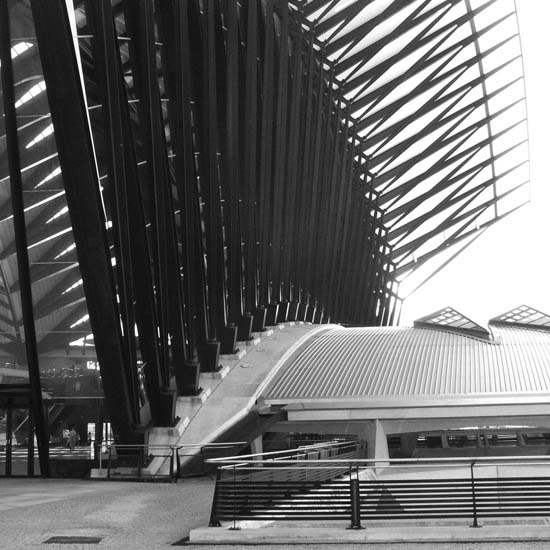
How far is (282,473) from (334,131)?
31.8m

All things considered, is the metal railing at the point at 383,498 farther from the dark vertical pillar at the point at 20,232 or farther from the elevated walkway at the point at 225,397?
the dark vertical pillar at the point at 20,232

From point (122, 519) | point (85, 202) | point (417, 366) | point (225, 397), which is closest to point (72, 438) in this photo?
point (225, 397)

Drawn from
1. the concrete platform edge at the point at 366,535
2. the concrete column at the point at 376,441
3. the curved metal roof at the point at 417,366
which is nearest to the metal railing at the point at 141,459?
the concrete column at the point at 376,441

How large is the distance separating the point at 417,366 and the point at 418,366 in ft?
0.11

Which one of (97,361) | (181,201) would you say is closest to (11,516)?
(97,361)

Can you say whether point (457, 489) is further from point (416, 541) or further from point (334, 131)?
point (334, 131)

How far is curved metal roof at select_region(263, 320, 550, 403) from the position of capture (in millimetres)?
27547

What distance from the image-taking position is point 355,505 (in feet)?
40.4

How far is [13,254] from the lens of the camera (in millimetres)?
21688

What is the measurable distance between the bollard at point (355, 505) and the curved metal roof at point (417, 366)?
1467 centimetres

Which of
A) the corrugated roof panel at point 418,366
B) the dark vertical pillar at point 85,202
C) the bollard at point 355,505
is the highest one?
the dark vertical pillar at point 85,202

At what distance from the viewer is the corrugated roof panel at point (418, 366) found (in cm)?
2764

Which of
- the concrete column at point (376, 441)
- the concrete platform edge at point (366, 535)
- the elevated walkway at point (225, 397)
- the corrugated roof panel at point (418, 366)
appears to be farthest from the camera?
the corrugated roof panel at point (418, 366)

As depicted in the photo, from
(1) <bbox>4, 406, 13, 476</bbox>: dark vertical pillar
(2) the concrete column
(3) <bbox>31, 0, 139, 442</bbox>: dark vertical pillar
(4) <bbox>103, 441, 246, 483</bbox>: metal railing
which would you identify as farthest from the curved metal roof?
(1) <bbox>4, 406, 13, 476</bbox>: dark vertical pillar
